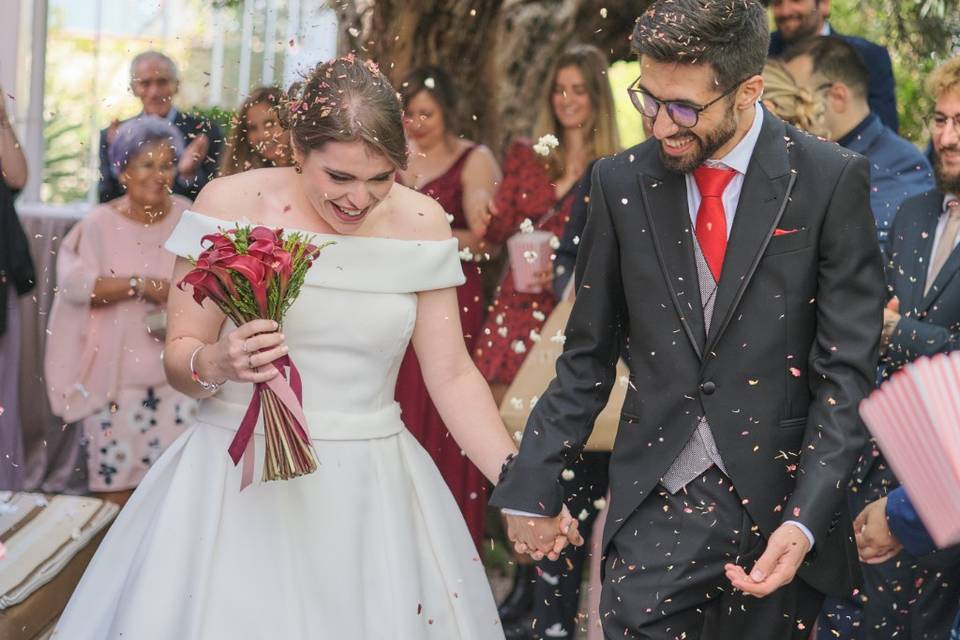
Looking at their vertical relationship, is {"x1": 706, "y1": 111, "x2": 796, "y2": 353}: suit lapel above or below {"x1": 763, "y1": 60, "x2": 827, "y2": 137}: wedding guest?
below

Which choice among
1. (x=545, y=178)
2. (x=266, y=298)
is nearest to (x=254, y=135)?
(x=545, y=178)

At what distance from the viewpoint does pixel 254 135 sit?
20.5 feet

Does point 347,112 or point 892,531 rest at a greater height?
point 347,112

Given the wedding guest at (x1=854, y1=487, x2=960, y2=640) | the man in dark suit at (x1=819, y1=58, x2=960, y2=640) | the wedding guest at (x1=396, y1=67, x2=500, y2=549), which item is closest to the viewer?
the wedding guest at (x1=854, y1=487, x2=960, y2=640)

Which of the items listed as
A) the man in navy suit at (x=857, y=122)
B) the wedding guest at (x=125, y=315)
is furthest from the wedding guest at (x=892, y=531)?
the wedding guest at (x=125, y=315)

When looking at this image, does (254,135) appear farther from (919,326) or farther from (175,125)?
(919,326)

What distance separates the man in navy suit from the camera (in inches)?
229

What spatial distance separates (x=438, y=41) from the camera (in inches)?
312

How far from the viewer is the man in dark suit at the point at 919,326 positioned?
14.9ft

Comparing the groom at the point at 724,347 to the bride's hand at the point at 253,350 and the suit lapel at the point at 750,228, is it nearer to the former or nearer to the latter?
the suit lapel at the point at 750,228

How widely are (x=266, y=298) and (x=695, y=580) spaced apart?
4.00 feet

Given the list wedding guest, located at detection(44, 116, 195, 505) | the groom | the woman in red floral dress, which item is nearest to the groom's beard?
the groom

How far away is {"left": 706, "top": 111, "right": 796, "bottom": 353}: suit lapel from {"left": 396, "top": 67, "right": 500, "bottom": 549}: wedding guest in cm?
A: 279

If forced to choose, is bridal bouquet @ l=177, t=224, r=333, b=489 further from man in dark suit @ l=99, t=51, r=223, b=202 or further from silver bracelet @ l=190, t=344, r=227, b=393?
man in dark suit @ l=99, t=51, r=223, b=202
